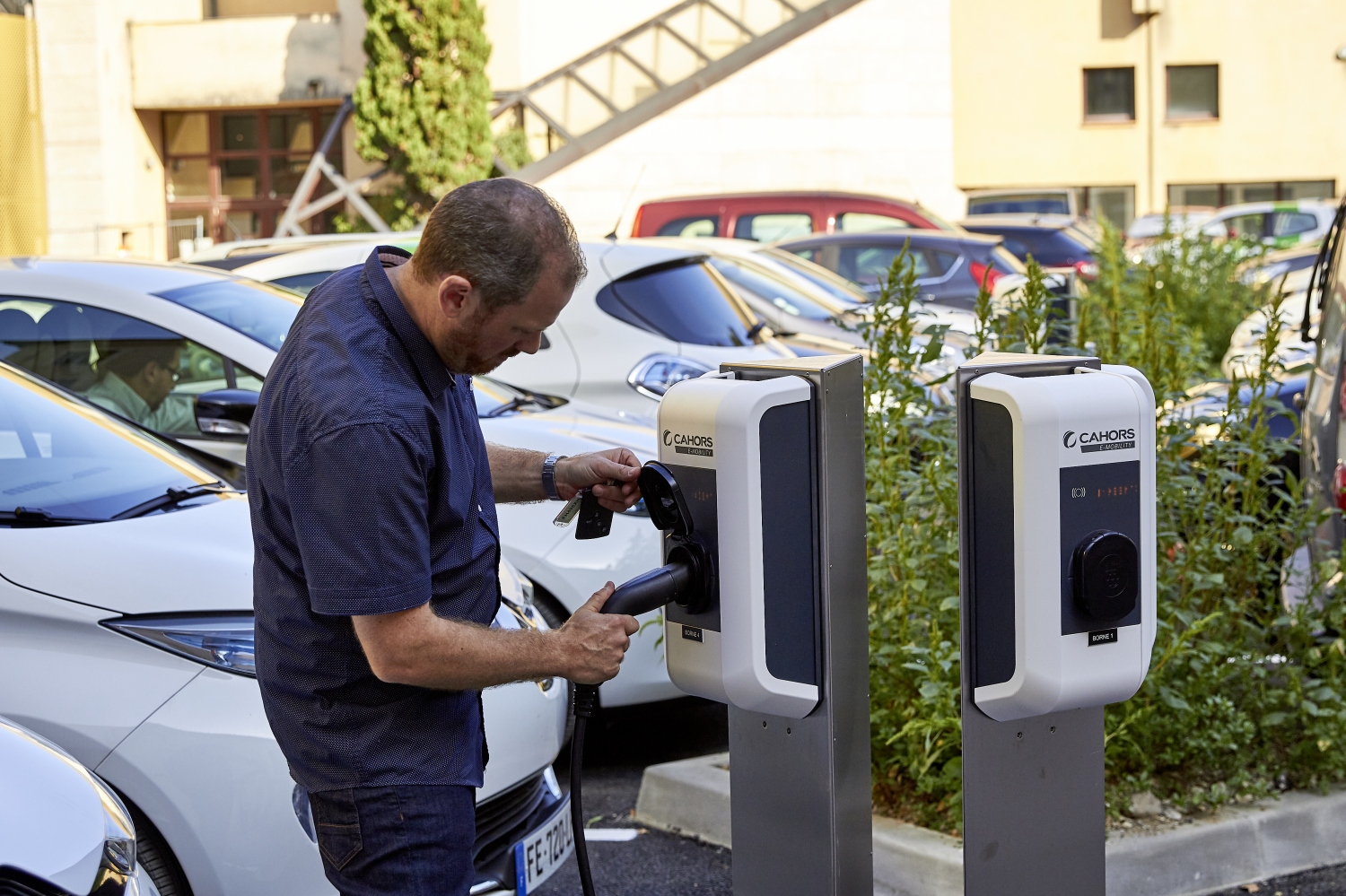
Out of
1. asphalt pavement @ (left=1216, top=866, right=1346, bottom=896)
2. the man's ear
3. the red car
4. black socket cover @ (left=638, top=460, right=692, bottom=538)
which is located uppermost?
the red car

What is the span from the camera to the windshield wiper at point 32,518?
3410 mm

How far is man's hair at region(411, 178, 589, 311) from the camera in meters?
2.20

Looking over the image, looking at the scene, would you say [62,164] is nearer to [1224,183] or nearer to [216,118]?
[216,118]

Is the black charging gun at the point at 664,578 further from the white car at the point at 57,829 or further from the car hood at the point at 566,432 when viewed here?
the car hood at the point at 566,432

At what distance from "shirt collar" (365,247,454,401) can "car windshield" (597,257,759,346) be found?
4.48 metres

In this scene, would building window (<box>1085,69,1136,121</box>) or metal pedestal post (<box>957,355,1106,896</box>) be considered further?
building window (<box>1085,69,1136,121</box>)

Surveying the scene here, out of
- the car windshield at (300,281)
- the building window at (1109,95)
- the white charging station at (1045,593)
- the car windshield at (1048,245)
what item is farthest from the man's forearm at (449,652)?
the building window at (1109,95)

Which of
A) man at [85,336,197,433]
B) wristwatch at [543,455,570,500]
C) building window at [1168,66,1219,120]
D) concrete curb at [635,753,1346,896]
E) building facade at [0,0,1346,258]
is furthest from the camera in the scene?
building window at [1168,66,1219,120]

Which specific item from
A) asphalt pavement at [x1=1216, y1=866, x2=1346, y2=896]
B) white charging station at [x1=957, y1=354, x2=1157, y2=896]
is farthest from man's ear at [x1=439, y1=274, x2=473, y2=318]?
asphalt pavement at [x1=1216, y1=866, x2=1346, y2=896]

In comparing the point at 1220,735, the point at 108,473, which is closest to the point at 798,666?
the point at 1220,735

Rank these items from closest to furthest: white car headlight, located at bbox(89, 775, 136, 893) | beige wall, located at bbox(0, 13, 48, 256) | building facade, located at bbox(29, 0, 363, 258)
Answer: white car headlight, located at bbox(89, 775, 136, 893)
beige wall, located at bbox(0, 13, 48, 256)
building facade, located at bbox(29, 0, 363, 258)

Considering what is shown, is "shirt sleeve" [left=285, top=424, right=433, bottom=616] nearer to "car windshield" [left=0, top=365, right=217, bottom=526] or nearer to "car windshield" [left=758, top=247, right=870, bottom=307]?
"car windshield" [left=0, top=365, right=217, bottom=526]

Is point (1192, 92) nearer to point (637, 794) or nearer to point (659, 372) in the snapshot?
point (659, 372)

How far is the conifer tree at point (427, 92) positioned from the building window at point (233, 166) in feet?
14.5
